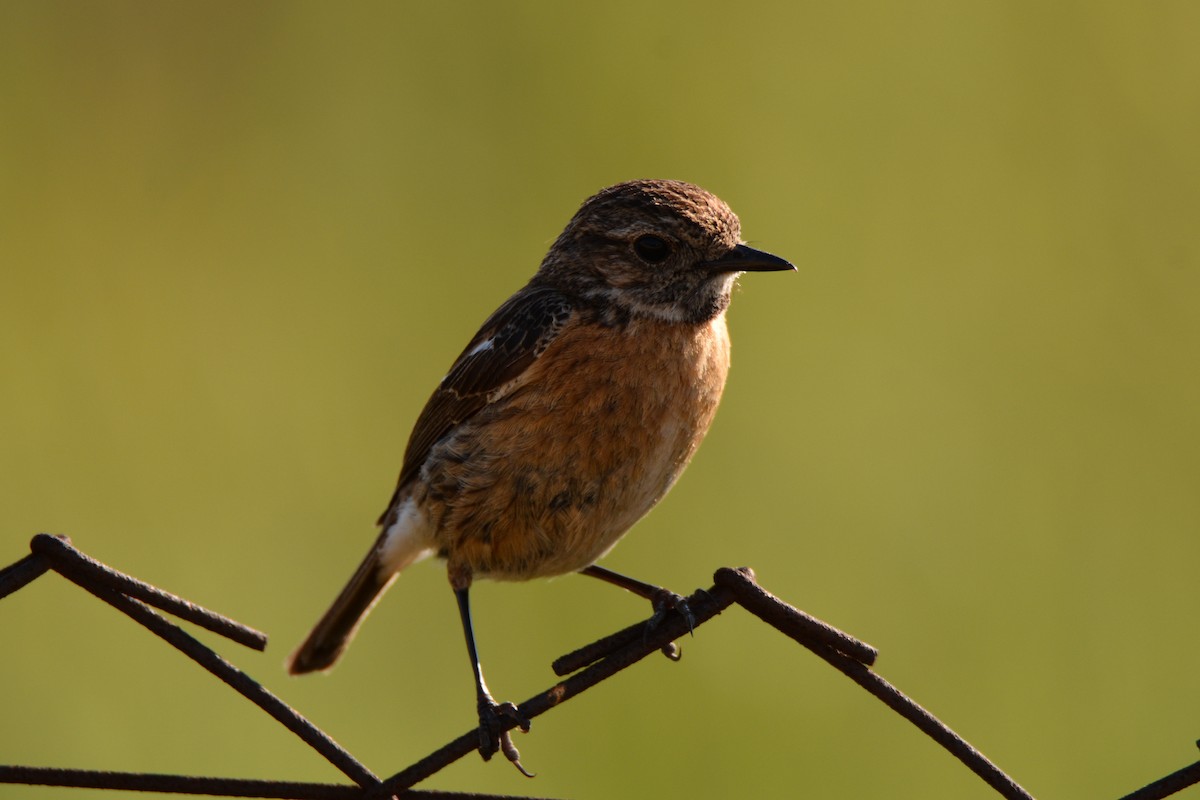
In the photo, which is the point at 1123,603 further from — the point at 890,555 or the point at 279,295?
the point at 279,295

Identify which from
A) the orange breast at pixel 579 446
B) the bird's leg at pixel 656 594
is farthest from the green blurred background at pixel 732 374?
the orange breast at pixel 579 446

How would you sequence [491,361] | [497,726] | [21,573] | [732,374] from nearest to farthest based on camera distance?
1. [21,573]
2. [497,726]
3. [491,361]
4. [732,374]

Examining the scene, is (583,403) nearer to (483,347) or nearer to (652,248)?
(483,347)

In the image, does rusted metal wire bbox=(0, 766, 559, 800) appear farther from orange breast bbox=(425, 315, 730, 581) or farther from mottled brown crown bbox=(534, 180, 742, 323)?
mottled brown crown bbox=(534, 180, 742, 323)

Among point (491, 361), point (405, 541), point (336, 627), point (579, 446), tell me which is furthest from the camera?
point (336, 627)

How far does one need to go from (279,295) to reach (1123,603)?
4.11 metres

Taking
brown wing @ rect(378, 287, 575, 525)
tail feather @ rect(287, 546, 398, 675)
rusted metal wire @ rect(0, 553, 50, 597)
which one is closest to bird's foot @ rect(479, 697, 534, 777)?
brown wing @ rect(378, 287, 575, 525)

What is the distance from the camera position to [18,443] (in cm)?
631

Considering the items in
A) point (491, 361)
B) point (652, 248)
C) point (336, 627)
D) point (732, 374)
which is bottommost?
point (336, 627)

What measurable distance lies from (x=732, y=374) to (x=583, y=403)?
8.47 feet

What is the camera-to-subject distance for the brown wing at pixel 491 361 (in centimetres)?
436

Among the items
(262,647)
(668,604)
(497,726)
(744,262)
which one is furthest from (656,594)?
(262,647)

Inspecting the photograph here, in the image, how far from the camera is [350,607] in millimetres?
5043

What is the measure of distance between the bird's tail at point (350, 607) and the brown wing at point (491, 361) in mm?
244
